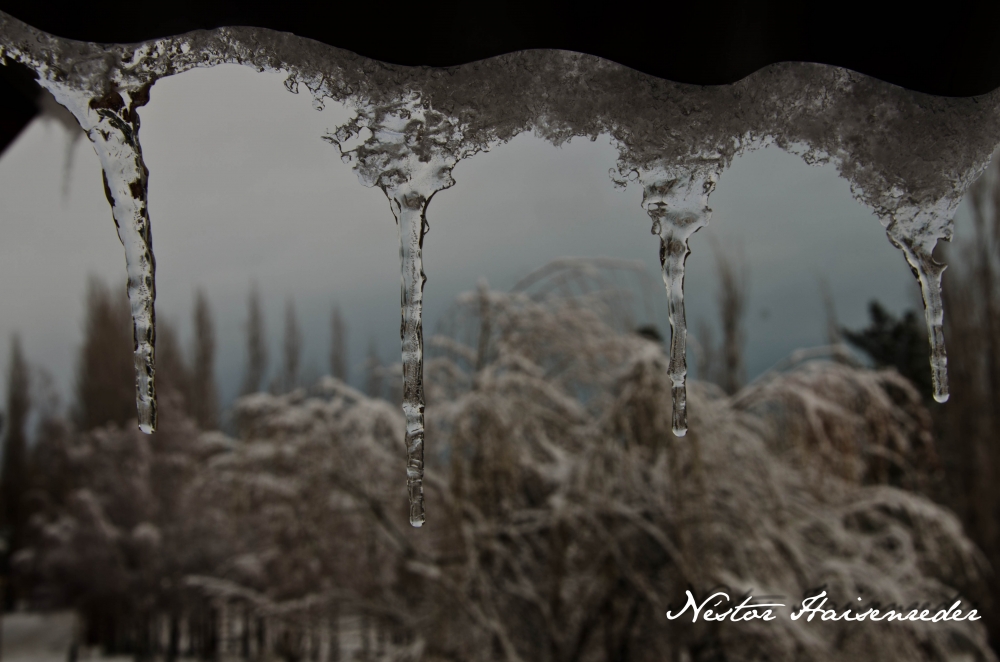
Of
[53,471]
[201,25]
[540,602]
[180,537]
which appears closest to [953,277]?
[540,602]

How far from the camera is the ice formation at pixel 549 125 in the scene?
628 millimetres

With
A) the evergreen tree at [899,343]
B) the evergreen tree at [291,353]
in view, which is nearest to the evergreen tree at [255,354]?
the evergreen tree at [291,353]

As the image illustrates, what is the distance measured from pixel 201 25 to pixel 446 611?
3.02 m

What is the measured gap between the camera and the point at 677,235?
2.42 ft

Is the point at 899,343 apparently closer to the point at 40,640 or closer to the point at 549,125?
the point at 549,125

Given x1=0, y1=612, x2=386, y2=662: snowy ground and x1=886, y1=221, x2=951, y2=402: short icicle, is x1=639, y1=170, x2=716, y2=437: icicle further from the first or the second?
x1=0, y1=612, x2=386, y2=662: snowy ground

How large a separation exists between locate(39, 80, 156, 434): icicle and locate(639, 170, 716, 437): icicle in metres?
0.51

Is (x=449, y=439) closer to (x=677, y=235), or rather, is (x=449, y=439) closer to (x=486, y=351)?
(x=486, y=351)

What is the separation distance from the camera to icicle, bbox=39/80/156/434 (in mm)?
617

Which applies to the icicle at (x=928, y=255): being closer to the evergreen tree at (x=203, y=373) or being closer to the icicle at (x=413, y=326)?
the icicle at (x=413, y=326)

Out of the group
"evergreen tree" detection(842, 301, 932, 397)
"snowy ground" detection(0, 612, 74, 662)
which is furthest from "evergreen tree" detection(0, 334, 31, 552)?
"evergreen tree" detection(842, 301, 932, 397)

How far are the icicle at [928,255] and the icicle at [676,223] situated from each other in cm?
25

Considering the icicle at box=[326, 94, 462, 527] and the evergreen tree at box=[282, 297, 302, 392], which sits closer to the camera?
the icicle at box=[326, 94, 462, 527]

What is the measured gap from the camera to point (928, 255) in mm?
782
